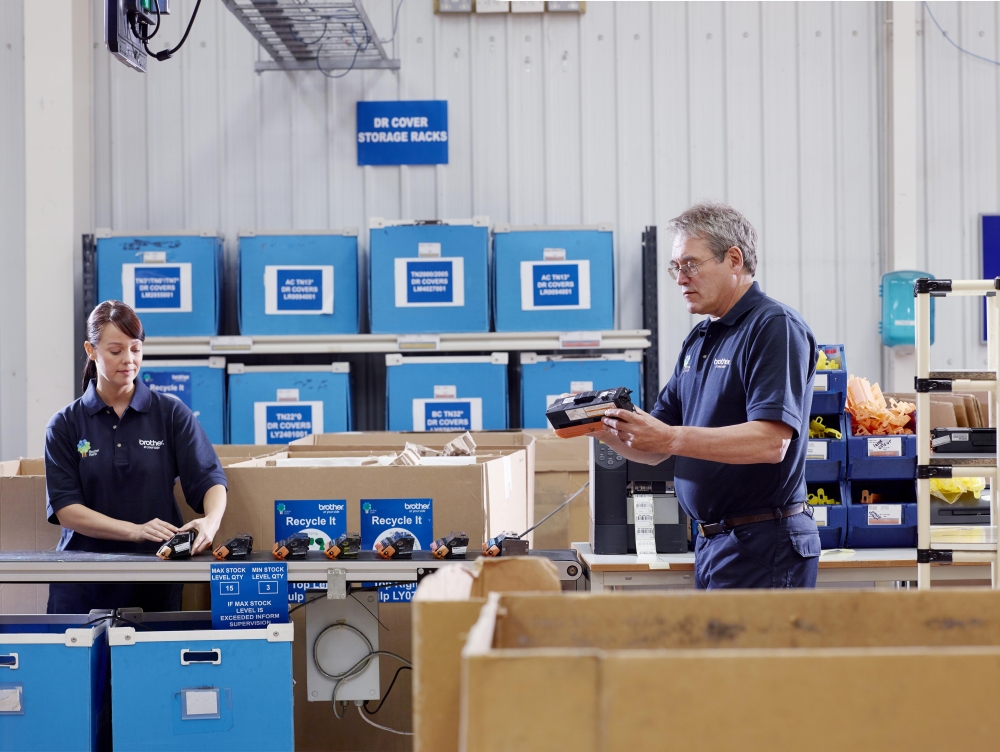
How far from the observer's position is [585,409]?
193 centimetres

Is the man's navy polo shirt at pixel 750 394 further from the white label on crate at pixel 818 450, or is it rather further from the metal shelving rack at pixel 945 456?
the white label on crate at pixel 818 450

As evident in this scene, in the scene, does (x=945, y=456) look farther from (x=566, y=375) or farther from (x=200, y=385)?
(x=200, y=385)

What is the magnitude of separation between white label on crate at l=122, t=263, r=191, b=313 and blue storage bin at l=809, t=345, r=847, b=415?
3.00 m

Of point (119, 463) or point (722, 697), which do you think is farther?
point (119, 463)

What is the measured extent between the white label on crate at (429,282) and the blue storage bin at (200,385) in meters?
0.99

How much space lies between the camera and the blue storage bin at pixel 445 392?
13.8ft

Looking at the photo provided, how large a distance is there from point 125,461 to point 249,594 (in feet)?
1.97

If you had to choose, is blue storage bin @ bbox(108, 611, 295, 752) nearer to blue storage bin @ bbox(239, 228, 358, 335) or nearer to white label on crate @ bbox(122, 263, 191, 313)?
blue storage bin @ bbox(239, 228, 358, 335)

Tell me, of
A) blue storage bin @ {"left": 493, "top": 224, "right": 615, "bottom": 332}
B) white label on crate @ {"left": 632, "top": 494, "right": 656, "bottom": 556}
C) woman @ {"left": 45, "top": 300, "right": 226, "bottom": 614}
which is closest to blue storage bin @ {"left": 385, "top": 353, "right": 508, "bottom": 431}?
blue storage bin @ {"left": 493, "top": 224, "right": 615, "bottom": 332}

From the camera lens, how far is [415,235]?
4.19 m

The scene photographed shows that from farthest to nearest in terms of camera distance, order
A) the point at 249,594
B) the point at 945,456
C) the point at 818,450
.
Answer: the point at 818,450 < the point at 945,456 < the point at 249,594

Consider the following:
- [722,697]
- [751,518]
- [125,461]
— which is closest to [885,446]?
[751,518]

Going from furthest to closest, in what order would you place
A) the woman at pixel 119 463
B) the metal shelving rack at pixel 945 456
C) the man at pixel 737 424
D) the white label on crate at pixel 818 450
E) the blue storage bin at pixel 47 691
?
the white label on crate at pixel 818 450 < the woman at pixel 119 463 < the metal shelving rack at pixel 945 456 < the blue storage bin at pixel 47 691 < the man at pixel 737 424

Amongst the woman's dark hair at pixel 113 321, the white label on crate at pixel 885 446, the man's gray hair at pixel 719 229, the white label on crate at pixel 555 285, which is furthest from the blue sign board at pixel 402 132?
the man's gray hair at pixel 719 229
